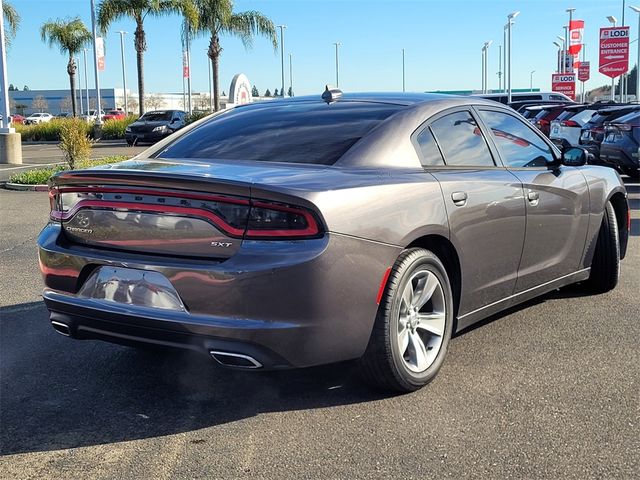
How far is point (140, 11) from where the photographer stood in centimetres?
3672

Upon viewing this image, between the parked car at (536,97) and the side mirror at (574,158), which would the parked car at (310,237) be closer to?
the side mirror at (574,158)

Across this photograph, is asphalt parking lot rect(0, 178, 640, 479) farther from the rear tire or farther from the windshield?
the windshield

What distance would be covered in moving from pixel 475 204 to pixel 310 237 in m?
1.32

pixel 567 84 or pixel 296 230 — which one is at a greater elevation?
pixel 567 84

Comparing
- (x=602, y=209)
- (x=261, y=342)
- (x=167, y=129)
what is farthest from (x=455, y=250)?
(x=167, y=129)

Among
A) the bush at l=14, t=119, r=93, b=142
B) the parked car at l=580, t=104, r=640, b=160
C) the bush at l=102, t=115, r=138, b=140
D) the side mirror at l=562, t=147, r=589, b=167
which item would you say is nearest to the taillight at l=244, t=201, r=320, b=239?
the side mirror at l=562, t=147, r=589, b=167

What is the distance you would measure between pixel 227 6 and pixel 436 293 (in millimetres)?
36782

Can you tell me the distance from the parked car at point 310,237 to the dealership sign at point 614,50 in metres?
35.5

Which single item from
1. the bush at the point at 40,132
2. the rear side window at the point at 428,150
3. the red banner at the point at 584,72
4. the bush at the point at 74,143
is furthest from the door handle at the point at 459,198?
the red banner at the point at 584,72

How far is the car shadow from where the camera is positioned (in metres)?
3.56

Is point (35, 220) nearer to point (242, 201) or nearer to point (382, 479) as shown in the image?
point (242, 201)

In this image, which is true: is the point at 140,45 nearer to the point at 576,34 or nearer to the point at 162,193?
the point at 576,34

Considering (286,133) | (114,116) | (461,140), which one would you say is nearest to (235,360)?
(286,133)

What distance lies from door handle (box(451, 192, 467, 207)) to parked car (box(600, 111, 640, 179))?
1062 cm
